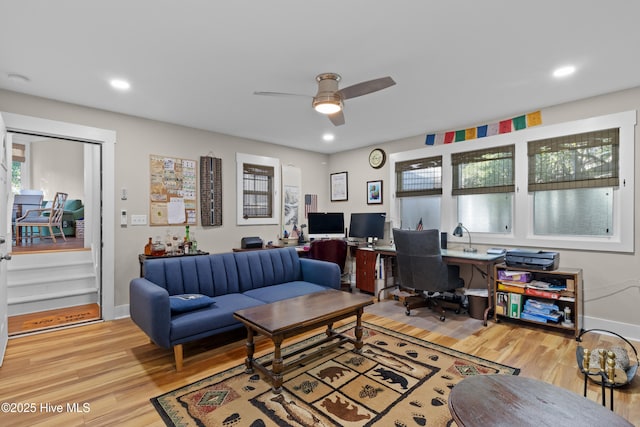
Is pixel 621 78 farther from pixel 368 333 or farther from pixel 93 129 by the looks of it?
→ pixel 93 129

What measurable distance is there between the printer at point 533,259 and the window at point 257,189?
3456 millimetres

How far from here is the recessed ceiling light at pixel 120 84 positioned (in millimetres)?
2844

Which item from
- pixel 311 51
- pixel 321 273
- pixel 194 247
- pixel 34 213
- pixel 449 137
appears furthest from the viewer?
pixel 34 213

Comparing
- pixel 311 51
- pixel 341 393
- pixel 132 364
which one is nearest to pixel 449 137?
pixel 311 51

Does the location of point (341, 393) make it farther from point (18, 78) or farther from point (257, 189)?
point (18, 78)

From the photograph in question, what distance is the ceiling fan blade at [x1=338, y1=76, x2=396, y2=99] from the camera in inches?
94.0

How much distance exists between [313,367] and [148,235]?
2.76 m

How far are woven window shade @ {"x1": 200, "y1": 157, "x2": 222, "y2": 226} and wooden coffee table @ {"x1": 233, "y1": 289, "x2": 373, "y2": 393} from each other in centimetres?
223

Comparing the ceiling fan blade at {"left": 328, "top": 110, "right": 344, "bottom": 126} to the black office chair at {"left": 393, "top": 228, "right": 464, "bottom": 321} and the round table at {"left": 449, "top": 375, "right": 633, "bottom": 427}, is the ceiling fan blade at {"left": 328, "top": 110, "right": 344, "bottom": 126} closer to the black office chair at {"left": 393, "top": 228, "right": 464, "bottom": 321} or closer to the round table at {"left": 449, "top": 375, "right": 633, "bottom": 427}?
the black office chair at {"left": 393, "top": 228, "right": 464, "bottom": 321}

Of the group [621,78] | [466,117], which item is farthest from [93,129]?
[621,78]

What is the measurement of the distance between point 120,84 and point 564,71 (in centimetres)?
402

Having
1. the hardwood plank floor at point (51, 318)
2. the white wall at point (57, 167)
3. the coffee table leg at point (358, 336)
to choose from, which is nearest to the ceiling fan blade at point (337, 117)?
the coffee table leg at point (358, 336)

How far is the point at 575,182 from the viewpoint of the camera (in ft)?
11.1

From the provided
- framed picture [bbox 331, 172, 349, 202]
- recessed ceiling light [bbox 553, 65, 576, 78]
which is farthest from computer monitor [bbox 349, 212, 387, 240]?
recessed ceiling light [bbox 553, 65, 576, 78]
